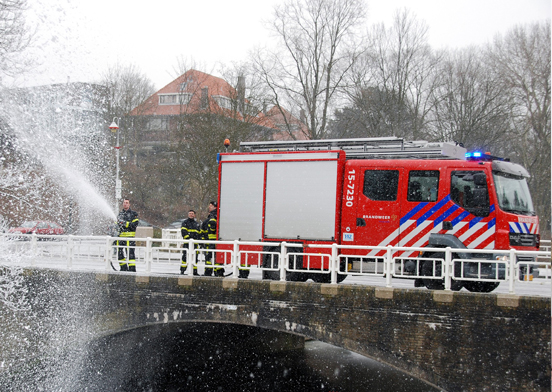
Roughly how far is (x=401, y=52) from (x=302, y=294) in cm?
2291

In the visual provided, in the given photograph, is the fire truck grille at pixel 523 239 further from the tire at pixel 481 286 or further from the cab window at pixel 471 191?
the tire at pixel 481 286

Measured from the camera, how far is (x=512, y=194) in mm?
11930

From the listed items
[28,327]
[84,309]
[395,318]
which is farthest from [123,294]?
[395,318]

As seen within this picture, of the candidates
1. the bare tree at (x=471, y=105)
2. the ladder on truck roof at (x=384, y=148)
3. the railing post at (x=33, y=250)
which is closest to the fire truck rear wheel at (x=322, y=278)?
the ladder on truck roof at (x=384, y=148)

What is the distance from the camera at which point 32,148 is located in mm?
17375

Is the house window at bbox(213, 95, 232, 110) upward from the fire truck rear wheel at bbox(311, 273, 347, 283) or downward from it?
upward

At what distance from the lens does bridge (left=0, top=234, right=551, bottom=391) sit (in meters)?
9.89

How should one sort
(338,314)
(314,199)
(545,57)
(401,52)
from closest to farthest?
(338,314)
(314,199)
(545,57)
(401,52)

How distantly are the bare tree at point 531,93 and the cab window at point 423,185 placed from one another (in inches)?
370

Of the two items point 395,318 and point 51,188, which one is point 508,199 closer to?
point 395,318

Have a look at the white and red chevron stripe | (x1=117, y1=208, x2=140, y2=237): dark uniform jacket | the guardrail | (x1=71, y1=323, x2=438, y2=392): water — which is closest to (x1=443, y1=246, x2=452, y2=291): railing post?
the guardrail

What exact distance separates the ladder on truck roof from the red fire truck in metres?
0.02

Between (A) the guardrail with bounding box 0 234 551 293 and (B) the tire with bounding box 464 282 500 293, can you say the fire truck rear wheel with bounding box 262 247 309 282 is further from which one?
(B) the tire with bounding box 464 282 500 293

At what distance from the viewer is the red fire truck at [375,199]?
11719 millimetres
